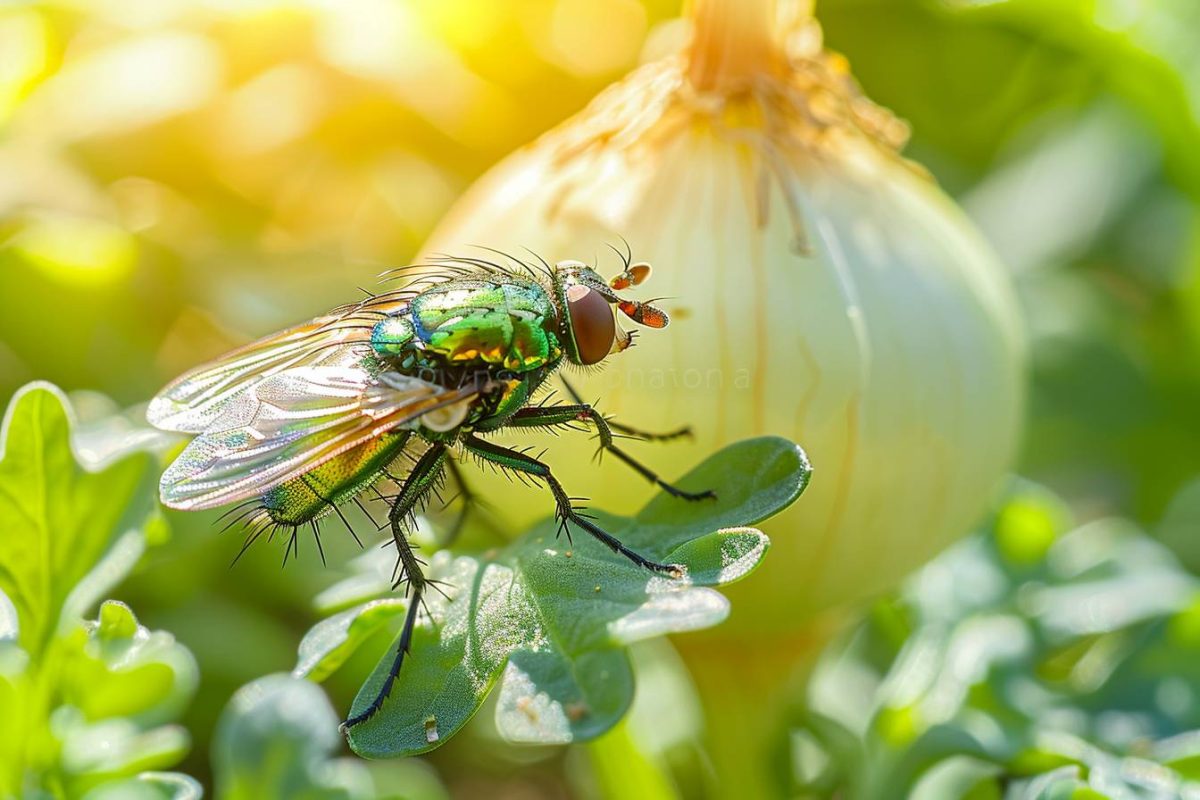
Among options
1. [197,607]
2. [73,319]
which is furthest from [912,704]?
[73,319]

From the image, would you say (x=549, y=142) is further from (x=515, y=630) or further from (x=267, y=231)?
(x=267, y=231)

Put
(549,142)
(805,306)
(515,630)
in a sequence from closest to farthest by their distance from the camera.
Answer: (515,630) < (805,306) < (549,142)

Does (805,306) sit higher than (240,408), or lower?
higher

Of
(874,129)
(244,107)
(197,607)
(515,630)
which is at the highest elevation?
(874,129)

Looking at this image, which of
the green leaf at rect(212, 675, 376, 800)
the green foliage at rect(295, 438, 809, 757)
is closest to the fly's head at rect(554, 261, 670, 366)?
the green foliage at rect(295, 438, 809, 757)

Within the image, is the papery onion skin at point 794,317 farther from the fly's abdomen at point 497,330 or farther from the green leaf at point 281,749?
the green leaf at point 281,749

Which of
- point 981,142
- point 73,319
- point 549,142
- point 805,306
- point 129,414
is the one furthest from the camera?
point 981,142

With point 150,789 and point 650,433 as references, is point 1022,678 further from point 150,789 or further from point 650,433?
point 150,789
